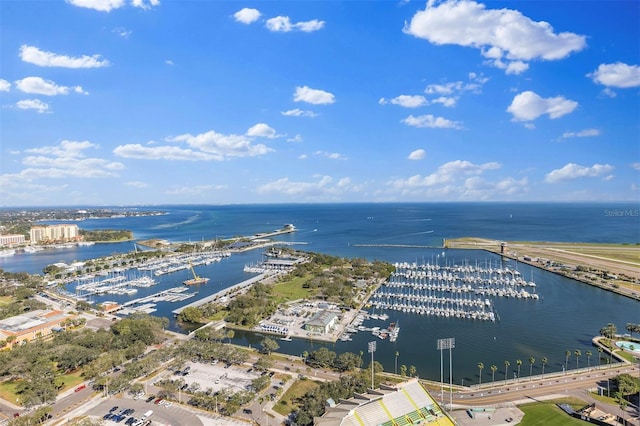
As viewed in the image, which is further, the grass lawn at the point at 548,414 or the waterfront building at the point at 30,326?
the waterfront building at the point at 30,326

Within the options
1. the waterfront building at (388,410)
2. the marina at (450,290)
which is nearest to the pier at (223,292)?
the marina at (450,290)

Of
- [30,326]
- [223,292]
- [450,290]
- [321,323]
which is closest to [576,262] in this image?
[450,290]

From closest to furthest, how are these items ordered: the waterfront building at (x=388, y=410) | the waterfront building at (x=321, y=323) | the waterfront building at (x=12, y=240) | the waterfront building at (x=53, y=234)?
the waterfront building at (x=388, y=410), the waterfront building at (x=321, y=323), the waterfront building at (x=12, y=240), the waterfront building at (x=53, y=234)

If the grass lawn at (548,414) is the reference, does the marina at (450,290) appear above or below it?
above

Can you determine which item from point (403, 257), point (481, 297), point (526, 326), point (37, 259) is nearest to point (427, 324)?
point (526, 326)

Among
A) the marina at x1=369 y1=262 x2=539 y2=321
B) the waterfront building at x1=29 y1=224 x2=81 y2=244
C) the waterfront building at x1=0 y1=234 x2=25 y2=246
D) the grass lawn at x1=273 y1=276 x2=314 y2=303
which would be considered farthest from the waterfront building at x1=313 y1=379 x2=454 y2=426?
the waterfront building at x1=0 y1=234 x2=25 y2=246

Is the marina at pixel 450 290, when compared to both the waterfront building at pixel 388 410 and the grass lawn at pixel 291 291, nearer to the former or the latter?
the grass lawn at pixel 291 291

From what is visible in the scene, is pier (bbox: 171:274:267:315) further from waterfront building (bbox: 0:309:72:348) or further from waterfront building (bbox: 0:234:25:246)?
waterfront building (bbox: 0:234:25:246)
